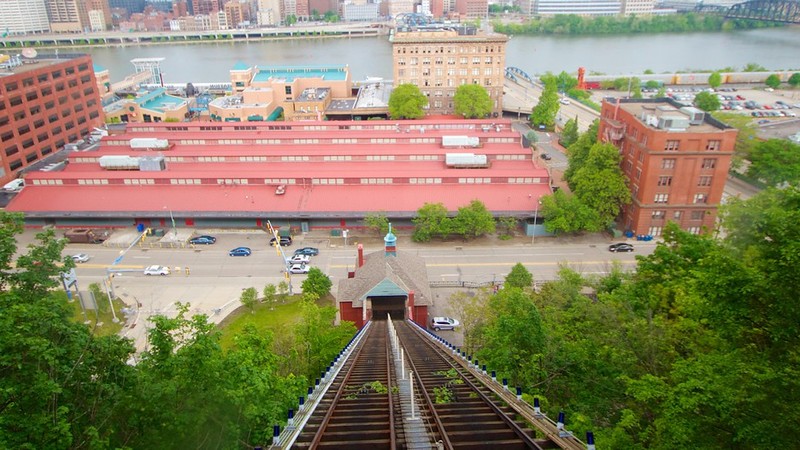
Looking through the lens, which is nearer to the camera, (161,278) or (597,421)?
(597,421)

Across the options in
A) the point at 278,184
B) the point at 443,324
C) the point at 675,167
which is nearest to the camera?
the point at 443,324

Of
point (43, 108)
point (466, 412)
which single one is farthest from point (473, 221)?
point (43, 108)

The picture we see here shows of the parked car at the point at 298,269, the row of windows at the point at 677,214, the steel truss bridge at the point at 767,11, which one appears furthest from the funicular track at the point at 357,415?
Answer: the steel truss bridge at the point at 767,11

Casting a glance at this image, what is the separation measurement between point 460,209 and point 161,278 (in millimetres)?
23828

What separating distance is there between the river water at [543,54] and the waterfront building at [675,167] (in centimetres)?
8010

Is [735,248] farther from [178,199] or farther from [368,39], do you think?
[368,39]

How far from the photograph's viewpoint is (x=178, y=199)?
4544cm

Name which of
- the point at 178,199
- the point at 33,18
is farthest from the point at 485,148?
the point at 33,18

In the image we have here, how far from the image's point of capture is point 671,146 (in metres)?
39.4

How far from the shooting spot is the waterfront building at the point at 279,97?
72438 mm

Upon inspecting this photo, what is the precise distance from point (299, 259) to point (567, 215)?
2203cm

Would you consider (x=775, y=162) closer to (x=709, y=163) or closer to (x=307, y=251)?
(x=709, y=163)

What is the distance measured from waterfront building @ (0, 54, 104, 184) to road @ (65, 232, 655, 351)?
23413 millimetres

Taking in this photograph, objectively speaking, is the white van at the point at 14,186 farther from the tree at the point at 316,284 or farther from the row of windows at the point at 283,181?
the tree at the point at 316,284
